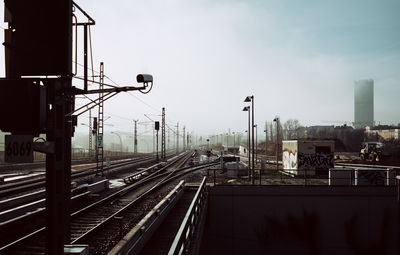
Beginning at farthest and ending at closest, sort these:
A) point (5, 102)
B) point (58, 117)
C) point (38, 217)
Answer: point (38, 217) < point (58, 117) < point (5, 102)

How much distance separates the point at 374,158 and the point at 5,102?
153 feet

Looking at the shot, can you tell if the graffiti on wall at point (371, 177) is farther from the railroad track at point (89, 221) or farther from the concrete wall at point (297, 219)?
the railroad track at point (89, 221)

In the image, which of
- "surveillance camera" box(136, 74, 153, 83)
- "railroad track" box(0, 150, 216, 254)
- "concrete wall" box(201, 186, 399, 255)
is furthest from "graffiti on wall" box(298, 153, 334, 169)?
"surveillance camera" box(136, 74, 153, 83)

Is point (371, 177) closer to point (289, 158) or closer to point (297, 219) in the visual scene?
point (297, 219)

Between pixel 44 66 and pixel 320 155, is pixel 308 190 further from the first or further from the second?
pixel 44 66

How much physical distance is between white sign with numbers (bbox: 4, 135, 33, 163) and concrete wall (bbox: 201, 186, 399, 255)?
1470cm

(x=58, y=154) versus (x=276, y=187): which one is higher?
(x=58, y=154)

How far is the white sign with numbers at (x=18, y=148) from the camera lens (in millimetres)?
4703

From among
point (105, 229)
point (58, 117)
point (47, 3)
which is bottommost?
point (105, 229)

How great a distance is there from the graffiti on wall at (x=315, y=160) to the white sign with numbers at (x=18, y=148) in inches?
971

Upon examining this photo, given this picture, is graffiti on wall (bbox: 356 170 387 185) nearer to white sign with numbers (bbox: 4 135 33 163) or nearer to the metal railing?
the metal railing

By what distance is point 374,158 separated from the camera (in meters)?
40.8

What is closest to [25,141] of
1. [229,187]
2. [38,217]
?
[38,217]

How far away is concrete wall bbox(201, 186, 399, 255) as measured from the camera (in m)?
18.5
